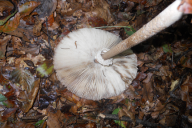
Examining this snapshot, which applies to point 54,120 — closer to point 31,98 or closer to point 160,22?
point 31,98

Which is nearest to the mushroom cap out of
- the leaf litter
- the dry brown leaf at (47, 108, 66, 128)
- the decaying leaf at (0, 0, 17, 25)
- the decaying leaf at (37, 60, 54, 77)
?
the decaying leaf at (37, 60, 54, 77)

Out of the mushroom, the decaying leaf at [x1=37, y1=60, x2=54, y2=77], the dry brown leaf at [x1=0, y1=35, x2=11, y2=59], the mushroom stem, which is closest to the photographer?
the mushroom stem

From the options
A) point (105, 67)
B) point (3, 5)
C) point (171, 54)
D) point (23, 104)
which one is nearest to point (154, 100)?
point (171, 54)

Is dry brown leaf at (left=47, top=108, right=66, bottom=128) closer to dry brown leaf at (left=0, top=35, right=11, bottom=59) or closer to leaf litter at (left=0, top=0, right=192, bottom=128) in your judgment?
leaf litter at (left=0, top=0, right=192, bottom=128)

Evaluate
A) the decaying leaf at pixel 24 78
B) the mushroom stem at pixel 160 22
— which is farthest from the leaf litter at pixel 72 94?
the mushroom stem at pixel 160 22

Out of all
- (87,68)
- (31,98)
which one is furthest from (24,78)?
(87,68)
